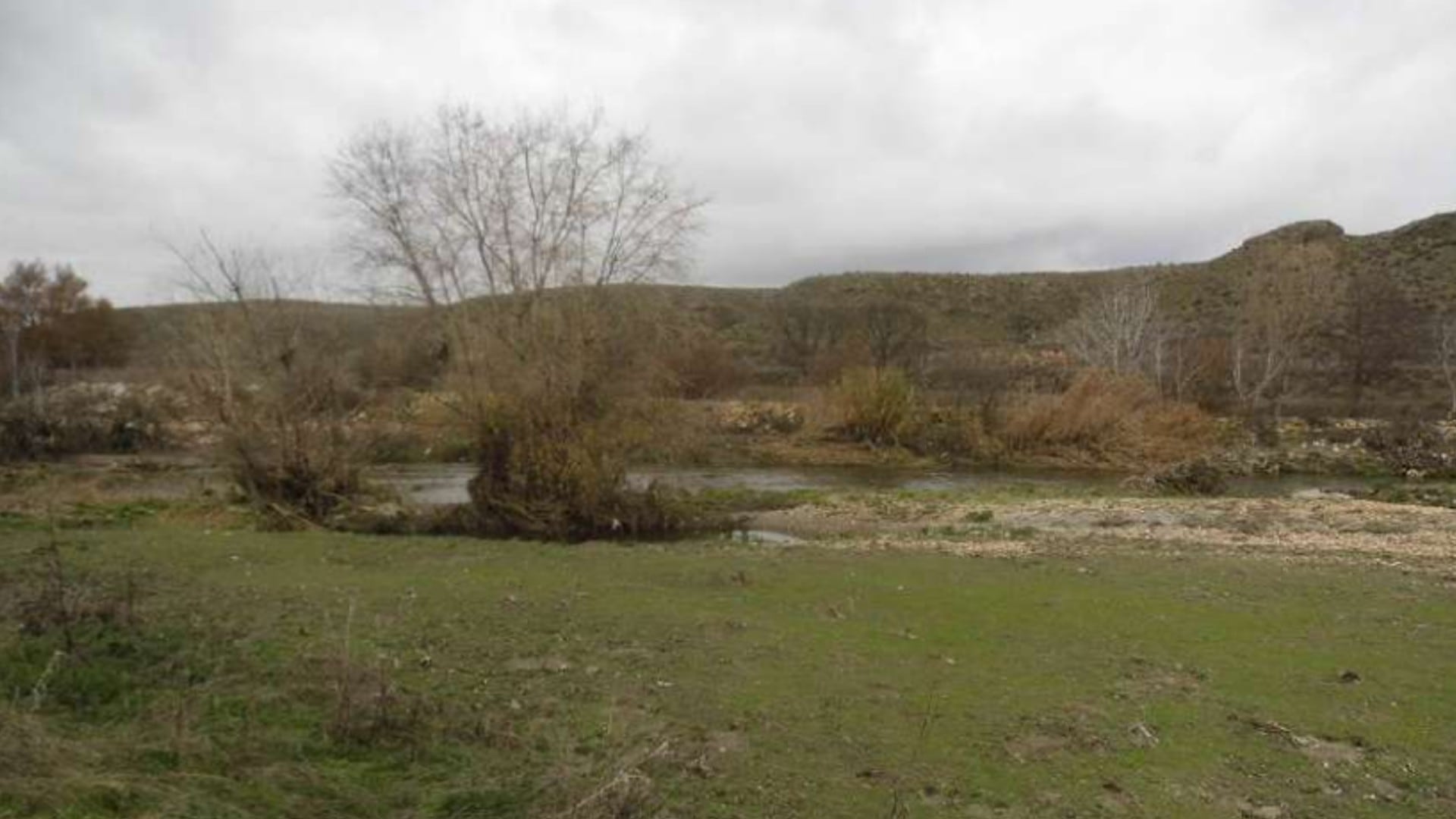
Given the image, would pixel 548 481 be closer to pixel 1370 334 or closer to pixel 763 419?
pixel 763 419

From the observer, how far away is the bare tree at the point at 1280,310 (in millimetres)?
43500

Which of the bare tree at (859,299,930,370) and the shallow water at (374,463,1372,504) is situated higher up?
the bare tree at (859,299,930,370)

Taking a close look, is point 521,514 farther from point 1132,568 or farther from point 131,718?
point 131,718

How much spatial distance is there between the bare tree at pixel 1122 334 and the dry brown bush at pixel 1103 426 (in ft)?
22.2

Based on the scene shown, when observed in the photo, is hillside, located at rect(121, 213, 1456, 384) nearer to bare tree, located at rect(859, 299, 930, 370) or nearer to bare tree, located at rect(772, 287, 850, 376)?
bare tree, located at rect(772, 287, 850, 376)

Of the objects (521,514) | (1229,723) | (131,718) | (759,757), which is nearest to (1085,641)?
(1229,723)

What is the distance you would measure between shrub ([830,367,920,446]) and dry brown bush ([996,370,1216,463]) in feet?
12.1

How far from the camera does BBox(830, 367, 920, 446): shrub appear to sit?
127 ft

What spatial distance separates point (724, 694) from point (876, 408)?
31.6m

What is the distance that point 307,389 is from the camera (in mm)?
19953

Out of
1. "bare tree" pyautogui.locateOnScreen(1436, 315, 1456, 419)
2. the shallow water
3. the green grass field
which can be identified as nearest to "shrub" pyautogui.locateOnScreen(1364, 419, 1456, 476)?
the shallow water

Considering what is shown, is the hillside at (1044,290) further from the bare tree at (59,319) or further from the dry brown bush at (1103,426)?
the dry brown bush at (1103,426)

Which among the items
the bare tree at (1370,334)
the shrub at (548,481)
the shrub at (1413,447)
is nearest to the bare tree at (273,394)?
the shrub at (548,481)

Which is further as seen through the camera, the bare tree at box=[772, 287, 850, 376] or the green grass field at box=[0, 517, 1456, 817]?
the bare tree at box=[772, 287, 850, 376]
